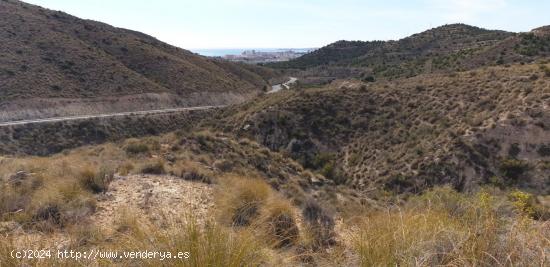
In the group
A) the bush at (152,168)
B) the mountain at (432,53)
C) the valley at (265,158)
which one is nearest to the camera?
the valley at (265,158)

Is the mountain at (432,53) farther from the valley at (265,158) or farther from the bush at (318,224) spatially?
the bush at (318,224)

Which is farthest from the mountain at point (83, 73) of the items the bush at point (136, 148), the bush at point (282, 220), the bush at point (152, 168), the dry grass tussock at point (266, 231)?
the bush at point (282, 220)

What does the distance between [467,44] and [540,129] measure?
70.6 meters

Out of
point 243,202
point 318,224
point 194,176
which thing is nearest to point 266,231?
point 243,202

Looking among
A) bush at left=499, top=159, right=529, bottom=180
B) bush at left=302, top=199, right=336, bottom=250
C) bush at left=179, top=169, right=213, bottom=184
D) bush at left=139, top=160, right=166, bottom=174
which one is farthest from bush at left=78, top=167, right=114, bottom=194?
bush at left=499, top=159, right=529, bottom=180

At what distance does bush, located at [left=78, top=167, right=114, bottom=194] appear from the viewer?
9730 millimetres

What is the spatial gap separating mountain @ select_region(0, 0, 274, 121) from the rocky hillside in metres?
27.4

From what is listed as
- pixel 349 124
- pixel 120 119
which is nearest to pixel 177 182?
pixel 349 124

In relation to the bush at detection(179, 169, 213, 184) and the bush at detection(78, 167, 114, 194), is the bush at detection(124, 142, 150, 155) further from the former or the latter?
the bush at detection(78, 167, 114, 194)

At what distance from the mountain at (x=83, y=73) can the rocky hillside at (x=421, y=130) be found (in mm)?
27395

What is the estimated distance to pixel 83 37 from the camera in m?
84.9

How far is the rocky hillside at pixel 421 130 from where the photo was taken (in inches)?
1067

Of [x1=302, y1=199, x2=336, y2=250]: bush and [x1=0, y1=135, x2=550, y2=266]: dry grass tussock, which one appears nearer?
[x1=0, y1=135, x2=550, y2=266]: dry grass tussock

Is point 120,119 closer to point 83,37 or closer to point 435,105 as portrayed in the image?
point 83,37
